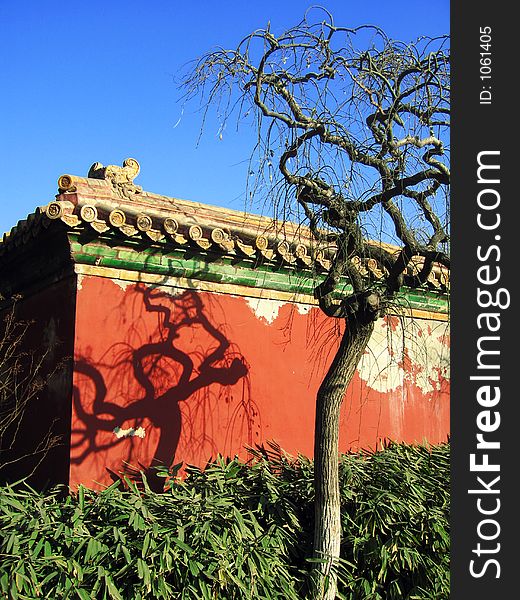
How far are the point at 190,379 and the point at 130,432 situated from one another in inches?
26.7

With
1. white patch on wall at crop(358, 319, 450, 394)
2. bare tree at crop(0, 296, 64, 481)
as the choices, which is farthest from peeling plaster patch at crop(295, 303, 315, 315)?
bare tree at crop(0, 296, 64, 481)

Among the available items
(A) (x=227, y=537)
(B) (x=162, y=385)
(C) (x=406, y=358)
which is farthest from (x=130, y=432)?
(C) (x=406, y=358)

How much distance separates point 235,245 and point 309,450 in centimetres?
196

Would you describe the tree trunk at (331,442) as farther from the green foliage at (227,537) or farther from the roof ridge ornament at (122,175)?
Answer: the roof ridge ornament at (122,175)

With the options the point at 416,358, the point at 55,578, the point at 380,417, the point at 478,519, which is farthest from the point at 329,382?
the point at 416,358

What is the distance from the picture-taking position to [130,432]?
6.05m

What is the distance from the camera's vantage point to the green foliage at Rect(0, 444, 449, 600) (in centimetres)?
441

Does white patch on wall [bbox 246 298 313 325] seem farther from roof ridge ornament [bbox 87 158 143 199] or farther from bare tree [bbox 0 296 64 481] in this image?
bare tree [bbox 0 296 64 481]

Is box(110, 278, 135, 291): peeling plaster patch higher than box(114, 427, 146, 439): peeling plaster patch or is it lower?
higher

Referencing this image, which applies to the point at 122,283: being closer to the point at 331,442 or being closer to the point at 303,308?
the point at 303,308

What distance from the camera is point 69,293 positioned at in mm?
6113

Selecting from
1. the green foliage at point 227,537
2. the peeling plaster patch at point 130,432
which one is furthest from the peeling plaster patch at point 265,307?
the peeling plaster patch at point 130,432

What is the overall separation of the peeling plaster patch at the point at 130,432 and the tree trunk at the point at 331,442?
5.10 ft

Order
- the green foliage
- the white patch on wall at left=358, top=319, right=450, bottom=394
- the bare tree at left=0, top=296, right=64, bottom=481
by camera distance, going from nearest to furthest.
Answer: the green foliage, the bare tree at left=0, top=296, right=64, bottom=481, the white patch on wall at left=358, top=319, right=450, bottom=394
